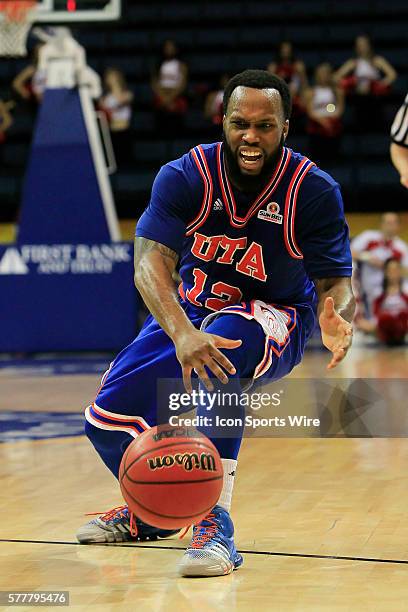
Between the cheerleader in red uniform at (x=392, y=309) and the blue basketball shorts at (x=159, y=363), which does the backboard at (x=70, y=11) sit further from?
the blue basketball shorts at (x=159, y=363)

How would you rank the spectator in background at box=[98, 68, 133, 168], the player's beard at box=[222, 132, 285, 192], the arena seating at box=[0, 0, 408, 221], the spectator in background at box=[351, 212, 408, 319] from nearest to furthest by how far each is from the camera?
1. the player's beard at box=[222, 132, 285, 192]
2. the spectator in background at box=[351, 212, 408, 319]
3. the spectator in background at box=[98, 68, 133, 168]
4. the arena seating at box=[0, 0, 408, 221]

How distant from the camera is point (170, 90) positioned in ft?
57.9

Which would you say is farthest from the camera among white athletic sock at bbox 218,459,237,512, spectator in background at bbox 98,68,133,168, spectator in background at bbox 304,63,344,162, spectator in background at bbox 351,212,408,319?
spectator in background at bbox 98,68,133,168

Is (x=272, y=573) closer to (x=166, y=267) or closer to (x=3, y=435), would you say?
(x=166, y=267)

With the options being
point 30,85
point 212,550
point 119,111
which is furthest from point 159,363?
point 30,85

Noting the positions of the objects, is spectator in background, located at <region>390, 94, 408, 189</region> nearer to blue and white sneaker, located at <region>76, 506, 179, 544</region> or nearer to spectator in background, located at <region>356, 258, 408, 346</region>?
blue and white sneaker, located at <region>76, 506, 179, 544</region>

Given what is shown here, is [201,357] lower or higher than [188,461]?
higher

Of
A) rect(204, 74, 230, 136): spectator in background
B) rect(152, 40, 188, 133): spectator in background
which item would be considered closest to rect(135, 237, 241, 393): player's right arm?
rect(204, 74, 230, 136): spectator in background

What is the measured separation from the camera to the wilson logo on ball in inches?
149

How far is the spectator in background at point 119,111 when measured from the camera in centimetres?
1692

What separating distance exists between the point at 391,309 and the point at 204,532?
9556 millimetres

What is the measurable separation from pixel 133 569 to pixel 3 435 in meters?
3.26

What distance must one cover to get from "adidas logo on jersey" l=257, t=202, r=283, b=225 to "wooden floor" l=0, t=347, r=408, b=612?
121 centimetres

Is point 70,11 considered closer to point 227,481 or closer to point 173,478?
point 227,481
